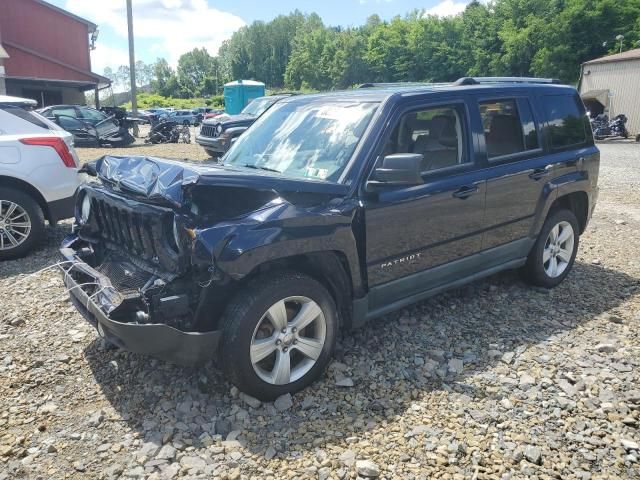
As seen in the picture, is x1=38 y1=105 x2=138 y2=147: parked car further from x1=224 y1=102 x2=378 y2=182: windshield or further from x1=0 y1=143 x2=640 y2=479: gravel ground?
x1=224 y1=102 x2=378 y2=182: windshield

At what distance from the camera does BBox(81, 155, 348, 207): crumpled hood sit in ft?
9.71

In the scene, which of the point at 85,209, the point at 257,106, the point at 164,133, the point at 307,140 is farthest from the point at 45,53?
the point at 307,140

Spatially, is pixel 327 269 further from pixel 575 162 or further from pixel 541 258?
pixel 575 162

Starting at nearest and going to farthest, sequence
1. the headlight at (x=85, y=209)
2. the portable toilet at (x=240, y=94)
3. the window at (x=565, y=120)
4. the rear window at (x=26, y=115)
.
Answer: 1. the headlight at (x=85, y=209)
2. the window at (x=565, y=120)
3. the rear window at (x=26, y=115)
4. the portable toilet at (x=240, y=94)

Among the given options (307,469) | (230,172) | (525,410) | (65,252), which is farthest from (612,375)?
(65,252)

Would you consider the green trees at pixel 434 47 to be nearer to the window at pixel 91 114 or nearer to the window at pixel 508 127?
the window at pixel 91 114

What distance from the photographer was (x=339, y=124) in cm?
380

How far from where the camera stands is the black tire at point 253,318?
2945 millimetres

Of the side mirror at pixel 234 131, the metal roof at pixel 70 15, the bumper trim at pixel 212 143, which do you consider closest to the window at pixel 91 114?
the bumper trim at pixel 212 143

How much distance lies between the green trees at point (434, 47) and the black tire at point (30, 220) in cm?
5471

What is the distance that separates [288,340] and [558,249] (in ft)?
10.9

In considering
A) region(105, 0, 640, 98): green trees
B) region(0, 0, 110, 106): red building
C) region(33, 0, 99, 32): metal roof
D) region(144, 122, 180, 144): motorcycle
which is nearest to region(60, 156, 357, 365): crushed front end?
region(144, 122, 180, 144): motorcycle

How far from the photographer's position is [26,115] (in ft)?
19.7

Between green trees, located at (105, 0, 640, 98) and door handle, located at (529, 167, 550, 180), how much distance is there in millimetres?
52770
